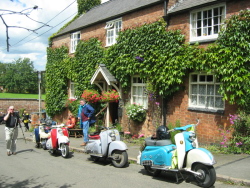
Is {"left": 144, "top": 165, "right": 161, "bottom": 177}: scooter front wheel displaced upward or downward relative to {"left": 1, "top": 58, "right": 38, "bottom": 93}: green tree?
downward

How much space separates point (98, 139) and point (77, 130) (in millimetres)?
6268

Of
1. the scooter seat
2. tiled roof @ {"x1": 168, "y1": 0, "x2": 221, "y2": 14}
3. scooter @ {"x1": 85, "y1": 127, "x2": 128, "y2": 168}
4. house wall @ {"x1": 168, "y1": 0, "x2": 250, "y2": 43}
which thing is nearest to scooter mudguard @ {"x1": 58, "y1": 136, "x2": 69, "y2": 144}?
scooter @ {"x1": 85, "y1": 127, "x2": 128, "y2": 168}

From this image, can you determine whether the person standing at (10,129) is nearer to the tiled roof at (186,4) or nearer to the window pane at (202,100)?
the window pane at (202,100)

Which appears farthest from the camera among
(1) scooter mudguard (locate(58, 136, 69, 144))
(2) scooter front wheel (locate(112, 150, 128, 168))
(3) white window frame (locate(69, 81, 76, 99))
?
(3) white window frame (locate(69, 81, 76, 99))

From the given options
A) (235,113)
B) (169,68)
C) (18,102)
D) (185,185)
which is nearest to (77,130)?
(169,68)

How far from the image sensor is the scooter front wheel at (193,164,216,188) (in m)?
5.39

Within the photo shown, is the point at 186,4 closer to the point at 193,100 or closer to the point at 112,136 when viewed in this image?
the point at 193,100

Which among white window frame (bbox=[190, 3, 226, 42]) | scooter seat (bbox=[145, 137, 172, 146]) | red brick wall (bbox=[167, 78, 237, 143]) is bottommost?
scooter seat (bbox=[145, 137, 172, 146])

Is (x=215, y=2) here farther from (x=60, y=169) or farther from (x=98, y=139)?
(x=60, y=169)

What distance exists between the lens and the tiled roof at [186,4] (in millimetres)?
9681

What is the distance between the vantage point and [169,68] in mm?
10250

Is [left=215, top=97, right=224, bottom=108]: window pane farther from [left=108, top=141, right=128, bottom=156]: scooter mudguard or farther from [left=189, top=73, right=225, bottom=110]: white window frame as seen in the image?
[left=108, top=141, right=128, bottom=156]: scooter mudguard

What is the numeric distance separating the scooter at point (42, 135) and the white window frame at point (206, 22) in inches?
274

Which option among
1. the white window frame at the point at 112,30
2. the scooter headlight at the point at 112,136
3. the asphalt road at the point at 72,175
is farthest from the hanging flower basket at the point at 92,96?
the scooter headlight at the point at 112,136
